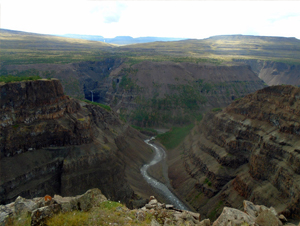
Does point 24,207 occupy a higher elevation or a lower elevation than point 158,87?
higher

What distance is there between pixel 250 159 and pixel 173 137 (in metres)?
56.8

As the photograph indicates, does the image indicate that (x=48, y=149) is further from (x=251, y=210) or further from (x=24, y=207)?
(x=251, y=210)

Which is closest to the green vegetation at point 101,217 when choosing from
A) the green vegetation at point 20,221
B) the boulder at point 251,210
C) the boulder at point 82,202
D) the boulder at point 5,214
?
the boulder at point 82,202

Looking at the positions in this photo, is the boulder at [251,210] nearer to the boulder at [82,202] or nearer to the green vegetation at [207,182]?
the boulder at [82,202]

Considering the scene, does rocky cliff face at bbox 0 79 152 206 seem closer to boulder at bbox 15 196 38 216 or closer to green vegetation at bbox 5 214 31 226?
boulder at bbox 15 196 38 216

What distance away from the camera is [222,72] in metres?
185

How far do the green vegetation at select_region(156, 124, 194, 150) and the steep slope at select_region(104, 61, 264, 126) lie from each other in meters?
15.7

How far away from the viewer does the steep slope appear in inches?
5837

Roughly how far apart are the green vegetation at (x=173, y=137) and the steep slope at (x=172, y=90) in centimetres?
1566

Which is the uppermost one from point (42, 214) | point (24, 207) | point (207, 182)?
point (42, 214)

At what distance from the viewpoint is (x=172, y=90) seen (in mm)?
159875

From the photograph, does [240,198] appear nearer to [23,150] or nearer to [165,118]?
[23,150]

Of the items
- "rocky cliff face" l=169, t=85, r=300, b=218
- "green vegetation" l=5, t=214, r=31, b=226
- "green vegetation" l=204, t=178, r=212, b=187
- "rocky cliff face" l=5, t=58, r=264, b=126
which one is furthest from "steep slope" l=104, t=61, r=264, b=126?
"green vegetation" l=5, t=214, r=31, b=226

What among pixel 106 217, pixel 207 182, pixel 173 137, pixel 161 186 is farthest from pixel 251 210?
pixel 173 137
